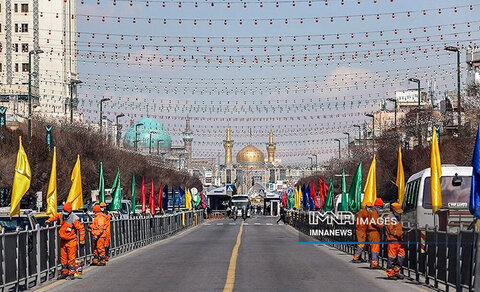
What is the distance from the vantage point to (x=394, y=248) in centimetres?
2238

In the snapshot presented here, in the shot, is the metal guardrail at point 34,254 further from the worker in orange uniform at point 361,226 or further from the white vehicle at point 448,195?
the white vehicle at point 448,195

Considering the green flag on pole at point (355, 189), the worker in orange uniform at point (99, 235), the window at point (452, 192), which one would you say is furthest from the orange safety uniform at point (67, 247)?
the green flag on pole at point (355, 189)

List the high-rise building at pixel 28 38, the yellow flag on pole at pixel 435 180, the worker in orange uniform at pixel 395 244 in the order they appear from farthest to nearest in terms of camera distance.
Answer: the high-rise building at pixel 28 38
the yellow flag on pole at pixel 435 180
the worker in orange uniform at pixel 395 244

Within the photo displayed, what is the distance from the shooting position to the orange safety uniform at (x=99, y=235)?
26.2 meters

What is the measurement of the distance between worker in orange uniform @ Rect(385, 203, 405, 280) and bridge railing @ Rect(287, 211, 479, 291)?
0.27 meters

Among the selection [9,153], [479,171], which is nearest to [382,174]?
[9,153]

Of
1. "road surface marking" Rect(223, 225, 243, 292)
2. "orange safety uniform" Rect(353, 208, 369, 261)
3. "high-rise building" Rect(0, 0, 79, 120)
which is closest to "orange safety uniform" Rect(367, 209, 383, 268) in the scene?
"orange safety uniform" Rect(353, 208, 369, 261)

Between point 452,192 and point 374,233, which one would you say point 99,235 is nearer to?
point 374,233

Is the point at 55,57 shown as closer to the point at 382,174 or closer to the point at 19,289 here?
the point at 382,174

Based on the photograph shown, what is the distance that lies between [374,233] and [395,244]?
260 cm

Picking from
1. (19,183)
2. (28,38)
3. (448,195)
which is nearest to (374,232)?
(448,195)

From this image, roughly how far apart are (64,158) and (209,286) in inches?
2175

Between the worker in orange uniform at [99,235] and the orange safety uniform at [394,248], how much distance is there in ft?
23.4

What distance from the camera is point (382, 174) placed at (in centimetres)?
8962
